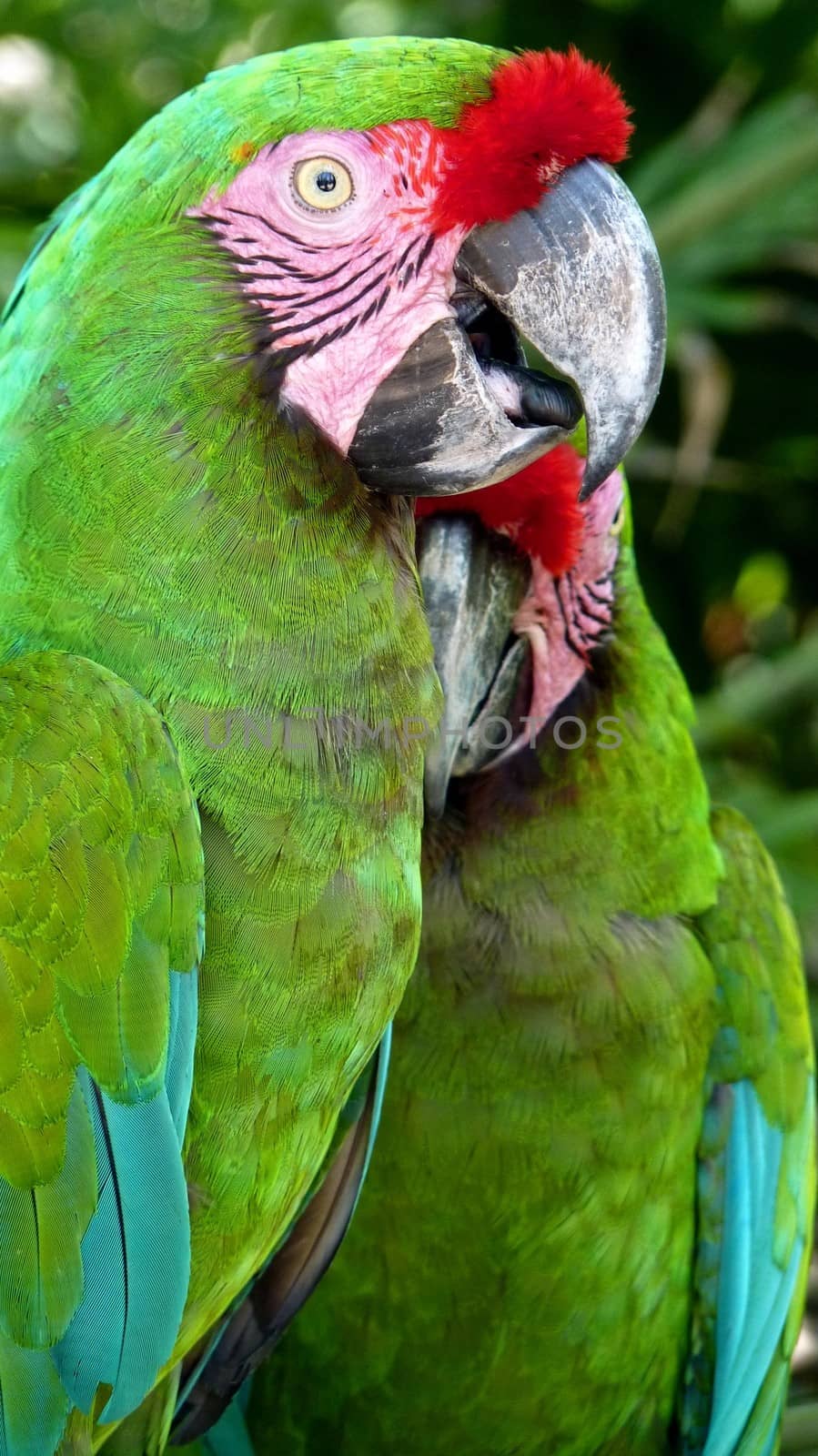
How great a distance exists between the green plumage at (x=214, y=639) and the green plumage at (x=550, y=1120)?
0.98 ft

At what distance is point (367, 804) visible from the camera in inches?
42.3

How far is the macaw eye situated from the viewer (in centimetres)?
103

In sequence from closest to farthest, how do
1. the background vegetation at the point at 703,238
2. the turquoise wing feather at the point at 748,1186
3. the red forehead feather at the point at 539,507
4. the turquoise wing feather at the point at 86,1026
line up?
the turquoise wing feather at the point at 86,1026 → the red forehead feather at the point at 539,507 → the turquoise wing feather at the point at 748,1186 → the background vegetation at the point at 703,238

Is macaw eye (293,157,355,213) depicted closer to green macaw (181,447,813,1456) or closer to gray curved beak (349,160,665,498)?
gray curved beak (349,160,665,498)

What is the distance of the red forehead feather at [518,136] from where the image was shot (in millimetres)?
1016

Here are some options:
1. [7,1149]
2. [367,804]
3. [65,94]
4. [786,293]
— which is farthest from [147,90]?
[7,1149]

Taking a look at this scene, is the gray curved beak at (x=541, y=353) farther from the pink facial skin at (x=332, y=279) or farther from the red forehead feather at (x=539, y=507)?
the red forehead feather at (x=539, y=507)

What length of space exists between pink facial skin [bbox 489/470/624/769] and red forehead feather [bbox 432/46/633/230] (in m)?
0.37

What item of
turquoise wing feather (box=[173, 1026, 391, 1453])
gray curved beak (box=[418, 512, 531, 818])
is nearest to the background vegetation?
gray curved beak (box=[418, 512, 531, 818])

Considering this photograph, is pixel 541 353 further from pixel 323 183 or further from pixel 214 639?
pixel 214 639

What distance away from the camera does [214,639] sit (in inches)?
40.1

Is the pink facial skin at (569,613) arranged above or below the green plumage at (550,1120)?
above

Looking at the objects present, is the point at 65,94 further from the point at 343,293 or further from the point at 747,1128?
the point at 747,1128

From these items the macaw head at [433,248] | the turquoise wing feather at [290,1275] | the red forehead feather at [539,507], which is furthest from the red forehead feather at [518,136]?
the turquoise wing feather at [290,1275]
